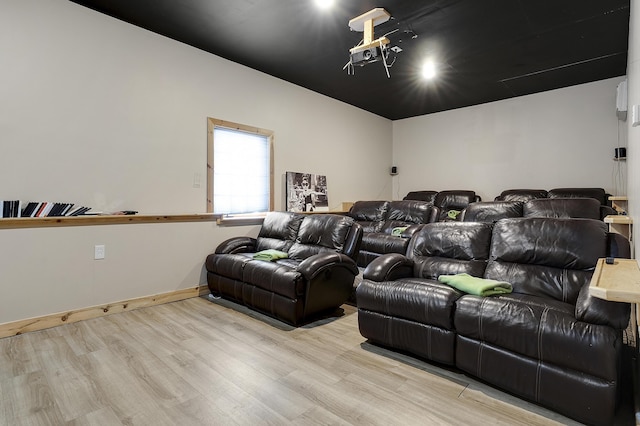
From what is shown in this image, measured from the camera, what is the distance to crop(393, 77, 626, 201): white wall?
17.1 ft

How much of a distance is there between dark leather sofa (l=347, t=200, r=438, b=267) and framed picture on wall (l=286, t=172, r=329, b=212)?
0.70 m

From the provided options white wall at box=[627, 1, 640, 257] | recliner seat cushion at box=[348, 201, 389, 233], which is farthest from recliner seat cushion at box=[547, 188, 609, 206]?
recliner seat cushion at box=[348, 201, 389, 233]

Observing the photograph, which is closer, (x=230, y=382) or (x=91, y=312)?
(x=230, y=382)

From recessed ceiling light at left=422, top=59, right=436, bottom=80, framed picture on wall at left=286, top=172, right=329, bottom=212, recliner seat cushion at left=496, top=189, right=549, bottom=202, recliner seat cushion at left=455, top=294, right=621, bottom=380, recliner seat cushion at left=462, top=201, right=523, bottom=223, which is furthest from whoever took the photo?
recliner seat cushion at left=496, top=189, right=549, bottom=202

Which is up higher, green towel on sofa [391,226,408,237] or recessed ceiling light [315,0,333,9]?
recessed ceiling light [315,0,333,9]

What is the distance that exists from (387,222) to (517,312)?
11.8 ft

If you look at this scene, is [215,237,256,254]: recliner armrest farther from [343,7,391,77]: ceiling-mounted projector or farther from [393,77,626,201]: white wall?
[393,77,626,201]: white wall

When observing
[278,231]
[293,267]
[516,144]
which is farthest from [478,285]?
[516,144]

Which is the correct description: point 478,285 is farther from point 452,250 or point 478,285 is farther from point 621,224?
point 621,224

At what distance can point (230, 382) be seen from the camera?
205 centimetres

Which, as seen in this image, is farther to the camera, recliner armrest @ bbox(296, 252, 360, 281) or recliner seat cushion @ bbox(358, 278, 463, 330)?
recliner armrest @ bbox(296, 252, 360, 281)

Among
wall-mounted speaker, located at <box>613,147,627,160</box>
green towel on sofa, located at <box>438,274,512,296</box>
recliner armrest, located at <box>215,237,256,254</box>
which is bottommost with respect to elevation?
green towel on sofa, located at <box>438,274,512,296</box>

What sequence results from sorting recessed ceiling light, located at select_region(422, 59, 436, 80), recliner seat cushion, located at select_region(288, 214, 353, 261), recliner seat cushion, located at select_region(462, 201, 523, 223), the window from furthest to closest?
recessed ceiling light, located at select_region(422, 59, 436, 80) < recliner seat cushion, located at select_region(462, 201, 523, 223) < the window < recliner seat cushion, located at select_region(288, 214, 353, 261)

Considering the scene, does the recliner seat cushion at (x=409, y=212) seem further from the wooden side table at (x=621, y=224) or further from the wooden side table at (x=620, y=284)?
the wooden side table at (x=620, y=284)
